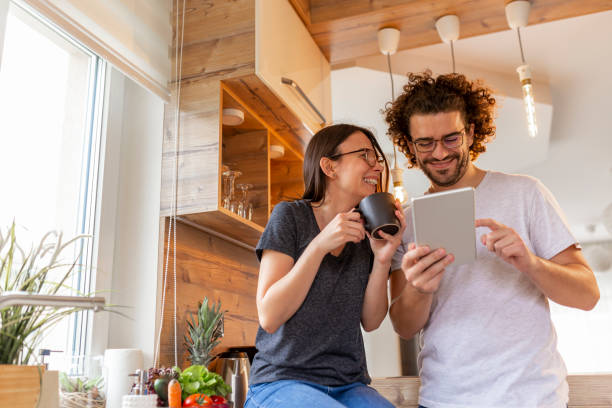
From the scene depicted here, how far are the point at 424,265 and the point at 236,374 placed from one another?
98 cm

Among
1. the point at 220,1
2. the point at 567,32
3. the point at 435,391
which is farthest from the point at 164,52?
the point at 567,32

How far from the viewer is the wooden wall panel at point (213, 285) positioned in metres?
1.77

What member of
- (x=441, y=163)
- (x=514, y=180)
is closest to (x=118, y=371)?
(x=441, y=163)

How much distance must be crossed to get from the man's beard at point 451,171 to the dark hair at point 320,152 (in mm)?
138

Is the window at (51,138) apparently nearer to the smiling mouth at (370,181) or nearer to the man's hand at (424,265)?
the smiling mouth at (370,181)

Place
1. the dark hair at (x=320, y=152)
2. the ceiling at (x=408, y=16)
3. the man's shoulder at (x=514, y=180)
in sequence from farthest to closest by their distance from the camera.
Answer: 1. the ceiling at (x=408, y=16)
2. the dark hair at (x=320, y=152)
3. the man's shoulder at (x=514, y=180)

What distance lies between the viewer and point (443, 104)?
4.46ft

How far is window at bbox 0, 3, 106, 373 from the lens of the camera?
152cm

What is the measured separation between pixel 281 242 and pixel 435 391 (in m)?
0.47

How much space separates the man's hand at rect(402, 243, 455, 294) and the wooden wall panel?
93 centimetres

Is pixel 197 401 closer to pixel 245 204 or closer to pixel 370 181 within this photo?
pixel 370 181

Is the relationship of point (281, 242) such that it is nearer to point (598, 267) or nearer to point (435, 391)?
point (435, 391)

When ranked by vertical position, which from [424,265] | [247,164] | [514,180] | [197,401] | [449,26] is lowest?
[197,401]

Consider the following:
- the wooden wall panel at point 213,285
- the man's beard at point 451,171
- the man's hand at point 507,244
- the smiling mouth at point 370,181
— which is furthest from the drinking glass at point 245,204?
the man's hand at point 507,244
